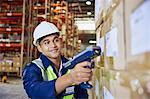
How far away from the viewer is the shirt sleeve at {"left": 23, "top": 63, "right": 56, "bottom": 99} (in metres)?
1.75

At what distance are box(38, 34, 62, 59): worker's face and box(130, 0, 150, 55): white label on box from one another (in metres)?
1.54

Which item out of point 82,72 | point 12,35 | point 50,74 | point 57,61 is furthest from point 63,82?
point 12,35

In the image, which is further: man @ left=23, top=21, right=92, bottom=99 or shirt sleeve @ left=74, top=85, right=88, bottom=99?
shirt sleeve @ left=74, top=85, right=88, bottom=99

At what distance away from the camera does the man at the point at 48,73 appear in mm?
1758

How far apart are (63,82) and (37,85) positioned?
275 millimetres

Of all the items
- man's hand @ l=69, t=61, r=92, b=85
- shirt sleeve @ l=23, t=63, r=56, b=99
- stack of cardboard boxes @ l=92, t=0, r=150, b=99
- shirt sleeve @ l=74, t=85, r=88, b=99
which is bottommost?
shirt sleeve @ l=74, t=85, r=88, b=99

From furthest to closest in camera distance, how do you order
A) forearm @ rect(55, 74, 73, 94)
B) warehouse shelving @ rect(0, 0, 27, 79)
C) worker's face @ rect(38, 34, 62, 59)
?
warehouse shelving @ rect(0, 0, 27, 79)
worker's face @ rect(38, 34, 62, 59)
forearm @ rect(55, 74, 73, 94)

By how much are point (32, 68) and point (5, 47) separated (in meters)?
8.53

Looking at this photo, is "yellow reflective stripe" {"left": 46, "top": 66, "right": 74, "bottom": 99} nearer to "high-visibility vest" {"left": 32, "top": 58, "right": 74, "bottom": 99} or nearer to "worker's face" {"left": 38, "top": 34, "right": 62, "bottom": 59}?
"high-visibility vest" {"left": 32, "top": 58, "right": 74, "bottom": 99}

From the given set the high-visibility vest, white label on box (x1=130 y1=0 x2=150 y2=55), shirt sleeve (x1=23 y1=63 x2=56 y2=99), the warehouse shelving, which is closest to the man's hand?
shirt sleeve (x1=23 y1=63 x2=56 y2=99)

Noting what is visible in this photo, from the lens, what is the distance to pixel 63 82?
1.63 meters

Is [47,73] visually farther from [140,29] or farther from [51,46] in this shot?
[140,29]

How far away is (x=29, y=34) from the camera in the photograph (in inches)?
374

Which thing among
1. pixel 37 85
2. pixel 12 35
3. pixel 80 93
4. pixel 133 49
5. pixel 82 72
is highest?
pixel 12 35
